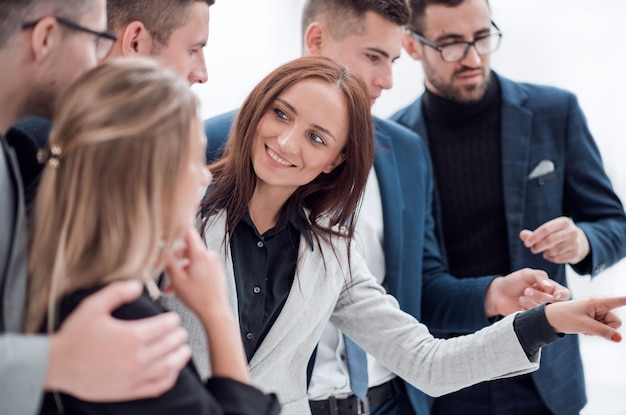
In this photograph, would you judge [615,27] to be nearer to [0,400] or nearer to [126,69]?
[126,69]

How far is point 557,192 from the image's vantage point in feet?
9.17

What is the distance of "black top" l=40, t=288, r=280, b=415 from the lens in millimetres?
1084

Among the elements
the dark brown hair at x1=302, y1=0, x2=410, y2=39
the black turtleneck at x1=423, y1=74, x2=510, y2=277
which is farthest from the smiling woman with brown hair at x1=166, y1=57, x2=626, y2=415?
the black turtleneck at x1=423, y1=74, x2=510, y2=277

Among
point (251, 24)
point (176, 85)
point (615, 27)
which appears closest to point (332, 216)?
point (176, 85)

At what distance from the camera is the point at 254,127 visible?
74.4 inches

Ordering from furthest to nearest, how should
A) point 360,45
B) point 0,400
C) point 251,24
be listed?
point 251,24, point 360,45, point 0,400

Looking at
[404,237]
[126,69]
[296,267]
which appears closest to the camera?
[126,69]

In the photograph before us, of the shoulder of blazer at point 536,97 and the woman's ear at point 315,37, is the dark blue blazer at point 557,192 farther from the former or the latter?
the woman's ear at point 315,37

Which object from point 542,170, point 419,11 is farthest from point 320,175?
point 419,11

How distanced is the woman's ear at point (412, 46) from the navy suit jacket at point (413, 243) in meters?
0.48

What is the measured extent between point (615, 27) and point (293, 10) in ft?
4.93

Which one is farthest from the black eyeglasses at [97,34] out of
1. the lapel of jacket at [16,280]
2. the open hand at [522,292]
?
the open hand at [522,292]

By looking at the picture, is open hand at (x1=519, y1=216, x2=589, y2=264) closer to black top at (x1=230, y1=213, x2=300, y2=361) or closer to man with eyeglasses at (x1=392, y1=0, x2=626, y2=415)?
man with eyeglasses at (x1=392, y1=0, x2=626, y2=415)

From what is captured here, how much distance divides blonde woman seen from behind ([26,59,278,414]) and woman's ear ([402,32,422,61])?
199cm
